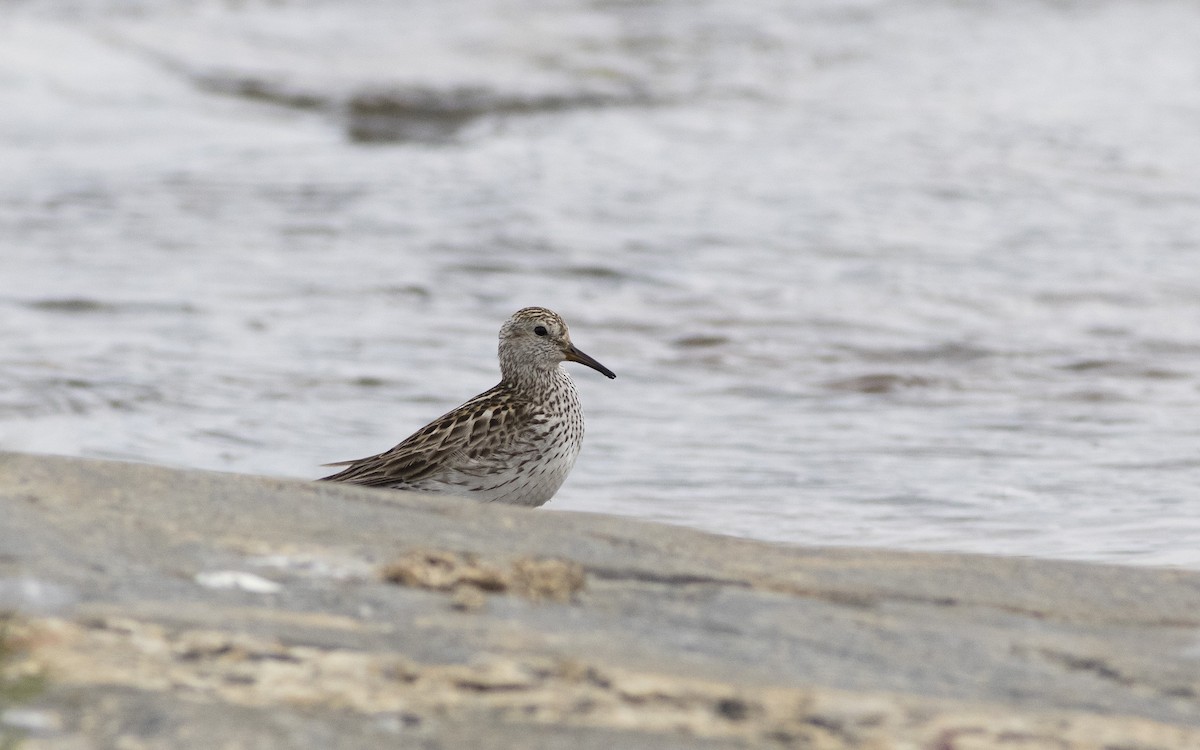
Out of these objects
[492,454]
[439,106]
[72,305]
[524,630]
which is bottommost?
[72,305]

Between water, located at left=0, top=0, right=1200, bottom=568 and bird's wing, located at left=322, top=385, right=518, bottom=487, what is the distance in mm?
1392

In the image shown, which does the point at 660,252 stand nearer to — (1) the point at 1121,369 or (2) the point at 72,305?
(1) the point at 1121,369

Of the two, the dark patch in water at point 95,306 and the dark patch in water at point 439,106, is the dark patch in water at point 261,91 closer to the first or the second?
the dark patch in water at point 439,106

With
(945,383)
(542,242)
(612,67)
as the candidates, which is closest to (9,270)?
(542,242)

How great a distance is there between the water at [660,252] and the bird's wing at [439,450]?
54.8 inches

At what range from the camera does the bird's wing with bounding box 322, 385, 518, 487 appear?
642 cm

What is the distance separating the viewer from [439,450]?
6445 millimetres

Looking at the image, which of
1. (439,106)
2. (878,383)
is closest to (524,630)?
(878,383)

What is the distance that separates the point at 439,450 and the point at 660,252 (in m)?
7.44

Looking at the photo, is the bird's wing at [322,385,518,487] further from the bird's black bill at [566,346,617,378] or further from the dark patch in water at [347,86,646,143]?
the dark patch in water at [347,86,646,143]

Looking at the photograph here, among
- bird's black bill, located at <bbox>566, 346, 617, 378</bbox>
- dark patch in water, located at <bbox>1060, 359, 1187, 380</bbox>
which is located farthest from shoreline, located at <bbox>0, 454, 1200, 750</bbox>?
dark patch in water, located at <bbox>1060, 359, 1187, 380</bbox>

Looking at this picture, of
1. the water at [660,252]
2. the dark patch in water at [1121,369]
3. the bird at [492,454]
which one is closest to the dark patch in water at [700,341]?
the water at [660,252]

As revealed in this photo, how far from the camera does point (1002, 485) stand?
7.76m

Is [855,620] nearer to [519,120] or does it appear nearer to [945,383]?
[945,383]
